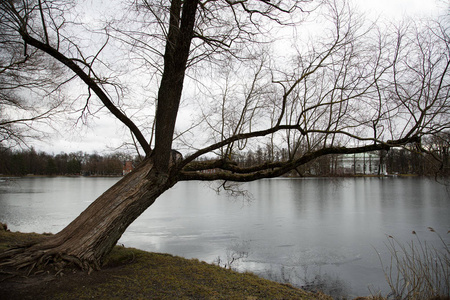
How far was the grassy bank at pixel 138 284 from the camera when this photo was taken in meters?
3.99

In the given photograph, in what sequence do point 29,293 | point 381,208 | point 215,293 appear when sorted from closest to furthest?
1. point 29,293
2. point 215,293
3. point 381,208

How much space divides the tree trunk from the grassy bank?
26cm

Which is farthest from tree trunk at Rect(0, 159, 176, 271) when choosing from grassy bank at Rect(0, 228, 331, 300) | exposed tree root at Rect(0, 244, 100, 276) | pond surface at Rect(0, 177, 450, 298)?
pond surface at Rect(0, 177, 450, 298)

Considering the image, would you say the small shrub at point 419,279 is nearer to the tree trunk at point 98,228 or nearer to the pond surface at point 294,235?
the pond surface at point 294,235

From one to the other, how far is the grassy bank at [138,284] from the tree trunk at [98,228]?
0.86 ft

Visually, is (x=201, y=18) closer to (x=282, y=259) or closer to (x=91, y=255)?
(x=91, y=255)

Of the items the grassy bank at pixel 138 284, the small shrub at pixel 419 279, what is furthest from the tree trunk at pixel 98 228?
the small shrub at pixel 419 279

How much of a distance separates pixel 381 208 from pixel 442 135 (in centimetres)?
1764

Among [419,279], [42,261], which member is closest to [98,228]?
[42,261]

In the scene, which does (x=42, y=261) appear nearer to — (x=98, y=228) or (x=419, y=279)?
(x=98, y=228)

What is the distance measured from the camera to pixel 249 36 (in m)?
5.30

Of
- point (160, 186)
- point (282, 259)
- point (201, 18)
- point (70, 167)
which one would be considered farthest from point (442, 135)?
point (70, 167)

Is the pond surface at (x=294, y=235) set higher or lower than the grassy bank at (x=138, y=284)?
lower

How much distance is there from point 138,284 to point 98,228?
1.20 metres
